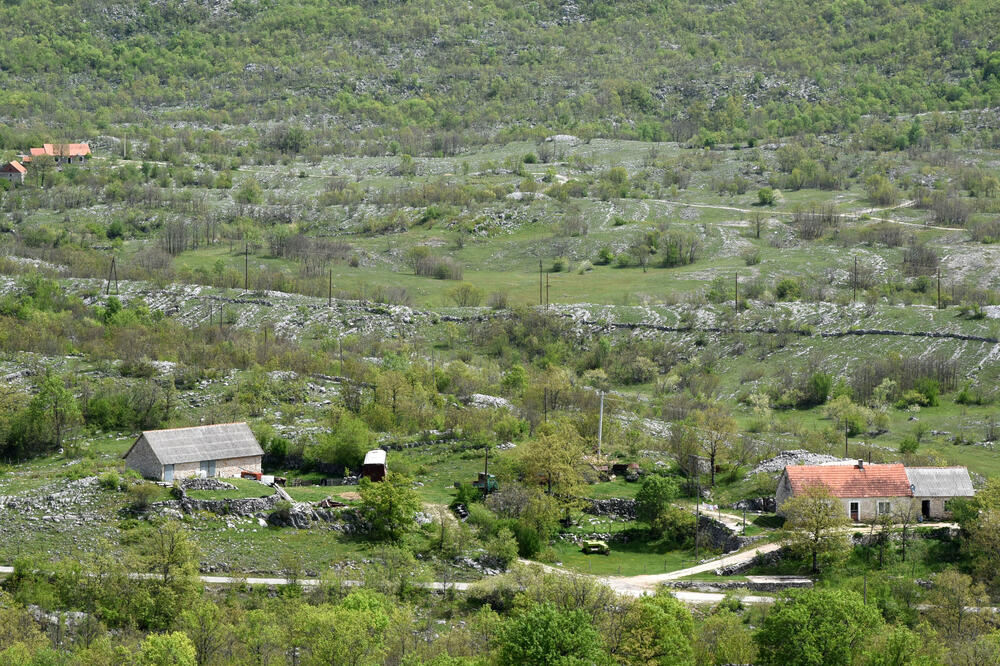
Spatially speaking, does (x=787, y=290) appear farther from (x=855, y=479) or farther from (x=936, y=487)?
(x=936, y=487)

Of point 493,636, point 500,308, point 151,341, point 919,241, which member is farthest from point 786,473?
point 919,241

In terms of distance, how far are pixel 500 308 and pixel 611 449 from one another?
47.5 meters

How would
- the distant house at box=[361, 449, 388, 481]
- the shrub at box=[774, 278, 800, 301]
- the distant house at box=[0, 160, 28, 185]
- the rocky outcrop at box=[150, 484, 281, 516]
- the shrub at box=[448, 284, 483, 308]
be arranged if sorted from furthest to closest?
1. the distant house at box=[0, 160, 28, 185]
2. the shrub at box=[448, 284, 483, 308]
3. the shrub at box=[774, 278, 800, 301]
4. the distant house at box=[361, 449, 388, 481]
5. the rocky outcrop at box=[150, 484, 281, 516]

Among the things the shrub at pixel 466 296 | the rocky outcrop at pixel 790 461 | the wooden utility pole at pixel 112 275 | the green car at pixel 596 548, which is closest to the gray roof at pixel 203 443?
the green car at pixel 596 548

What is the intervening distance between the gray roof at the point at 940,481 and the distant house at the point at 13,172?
133243 mm

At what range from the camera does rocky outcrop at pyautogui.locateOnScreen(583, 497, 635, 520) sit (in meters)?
85.8

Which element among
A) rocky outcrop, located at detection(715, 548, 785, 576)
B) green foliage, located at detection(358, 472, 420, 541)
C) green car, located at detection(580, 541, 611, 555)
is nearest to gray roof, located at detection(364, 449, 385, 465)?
→ green foliage, located at detection(358, 472, 420, 541)

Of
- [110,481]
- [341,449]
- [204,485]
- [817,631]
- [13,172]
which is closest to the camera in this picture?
[817,631]

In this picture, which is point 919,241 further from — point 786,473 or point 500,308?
point 786,473

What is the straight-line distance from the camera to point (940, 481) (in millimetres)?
84125

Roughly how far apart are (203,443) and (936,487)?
36.9m

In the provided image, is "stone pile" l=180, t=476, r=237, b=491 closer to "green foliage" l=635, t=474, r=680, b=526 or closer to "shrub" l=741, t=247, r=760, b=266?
"green foliage" l=635, t=474, r=680, b=526

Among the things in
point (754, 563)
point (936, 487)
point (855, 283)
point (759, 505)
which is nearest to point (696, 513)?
point (759, 505)

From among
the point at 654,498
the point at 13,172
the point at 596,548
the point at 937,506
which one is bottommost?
the point at 596,548
